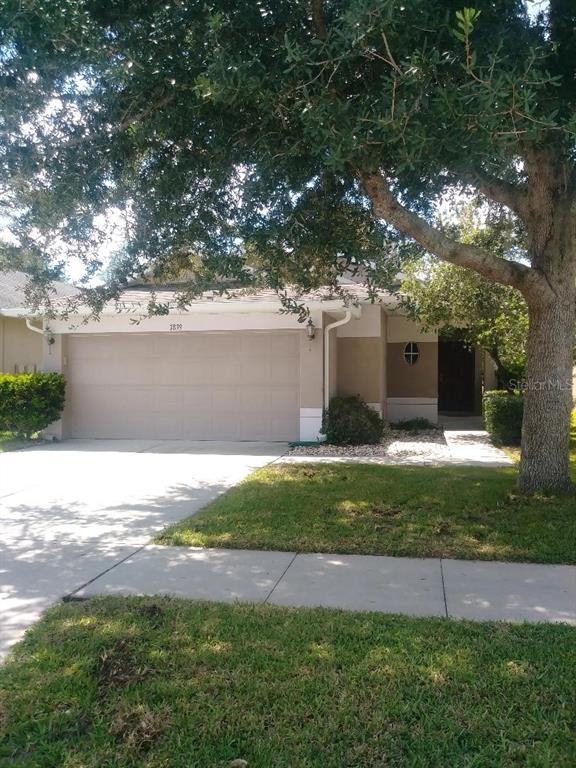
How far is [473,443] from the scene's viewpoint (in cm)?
1352

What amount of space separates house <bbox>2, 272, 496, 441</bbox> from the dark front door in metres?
6.39

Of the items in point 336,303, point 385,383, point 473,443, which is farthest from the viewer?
point 385,383

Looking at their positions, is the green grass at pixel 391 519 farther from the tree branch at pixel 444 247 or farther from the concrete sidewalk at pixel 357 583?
the tree branch at pixel 444 247

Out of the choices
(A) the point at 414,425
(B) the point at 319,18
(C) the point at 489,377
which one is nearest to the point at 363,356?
(A) the point at 414,425

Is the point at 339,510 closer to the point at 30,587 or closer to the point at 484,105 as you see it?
the point at 30,587

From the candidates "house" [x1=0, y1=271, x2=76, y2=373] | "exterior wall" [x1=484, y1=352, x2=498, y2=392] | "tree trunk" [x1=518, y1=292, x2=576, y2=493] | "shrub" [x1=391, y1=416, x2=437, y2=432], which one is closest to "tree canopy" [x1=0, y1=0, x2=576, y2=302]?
"tree trunk" [x1=518, y1=292, x2=576, y2=493]

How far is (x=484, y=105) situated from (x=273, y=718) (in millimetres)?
Result: 4615

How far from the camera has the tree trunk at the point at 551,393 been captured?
7652 millimetres

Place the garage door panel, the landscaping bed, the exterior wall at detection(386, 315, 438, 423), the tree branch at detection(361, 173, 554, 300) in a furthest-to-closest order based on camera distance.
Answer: the exterior wall at detection(386, 315, 438, 423), the garage door panel, the landscaping bed, the tree branch at detection(361, 173, 554, 300)

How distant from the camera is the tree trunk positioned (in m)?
7.65

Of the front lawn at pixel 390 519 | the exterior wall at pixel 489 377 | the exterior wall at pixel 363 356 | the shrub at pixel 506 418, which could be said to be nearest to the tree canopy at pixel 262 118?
the front lawn at pixel 390 519

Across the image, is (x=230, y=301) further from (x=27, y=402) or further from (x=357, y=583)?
(x=357, y=583)

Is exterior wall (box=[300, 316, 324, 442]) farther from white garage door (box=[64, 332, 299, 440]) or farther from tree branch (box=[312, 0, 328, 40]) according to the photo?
tree branch (box=[312, 0, 328, 40])

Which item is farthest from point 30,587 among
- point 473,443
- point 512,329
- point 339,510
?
point 512,329
